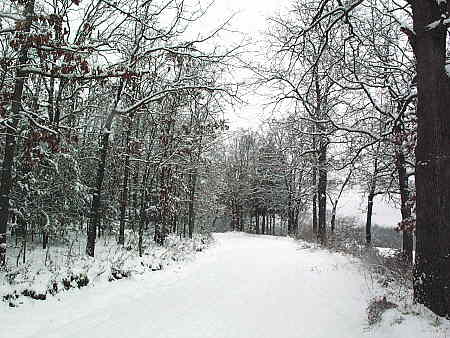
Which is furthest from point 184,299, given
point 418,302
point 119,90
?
point 119,90

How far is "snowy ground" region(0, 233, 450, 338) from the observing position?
5348 mm

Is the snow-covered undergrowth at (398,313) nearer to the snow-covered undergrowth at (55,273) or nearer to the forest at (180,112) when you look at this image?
the forest at (180,112)

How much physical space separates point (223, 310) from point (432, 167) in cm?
436

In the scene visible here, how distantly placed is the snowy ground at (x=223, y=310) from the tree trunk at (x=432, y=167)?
19.5 inches

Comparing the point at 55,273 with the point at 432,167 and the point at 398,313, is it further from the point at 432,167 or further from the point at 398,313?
the point at 432,167

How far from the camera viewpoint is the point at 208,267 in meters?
12.6

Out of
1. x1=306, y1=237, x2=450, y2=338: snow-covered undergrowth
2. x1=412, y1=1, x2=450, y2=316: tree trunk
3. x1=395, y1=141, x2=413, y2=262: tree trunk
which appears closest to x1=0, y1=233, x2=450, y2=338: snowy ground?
x1=306, y1=237, x2=450, y2=338: snow-covered undergrowth

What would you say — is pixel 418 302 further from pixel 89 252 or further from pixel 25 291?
pixel 89 252

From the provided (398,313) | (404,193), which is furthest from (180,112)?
(398,313)

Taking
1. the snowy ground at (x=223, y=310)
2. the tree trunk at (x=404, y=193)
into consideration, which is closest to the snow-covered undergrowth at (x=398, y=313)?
the snowy ground at (x=223, y=310)

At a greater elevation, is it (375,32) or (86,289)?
(375,32)

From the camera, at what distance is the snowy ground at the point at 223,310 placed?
211 inches

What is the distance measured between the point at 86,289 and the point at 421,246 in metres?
6.56

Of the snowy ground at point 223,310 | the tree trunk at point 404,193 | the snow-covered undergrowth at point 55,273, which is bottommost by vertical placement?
the snowy ground at point 223,310
